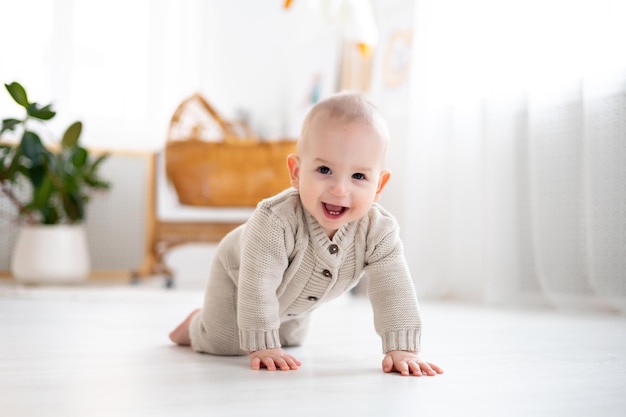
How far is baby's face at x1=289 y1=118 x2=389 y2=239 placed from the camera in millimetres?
1115

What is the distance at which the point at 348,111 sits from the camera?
112 centimetres

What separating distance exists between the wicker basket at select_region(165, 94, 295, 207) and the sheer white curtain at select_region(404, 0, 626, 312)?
637mm

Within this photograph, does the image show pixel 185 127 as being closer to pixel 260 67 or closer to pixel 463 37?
pixel 260 67

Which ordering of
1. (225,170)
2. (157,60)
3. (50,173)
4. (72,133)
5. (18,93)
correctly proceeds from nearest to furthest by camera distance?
(18,93), (72,133), (50,173), (225,170), (157,60)

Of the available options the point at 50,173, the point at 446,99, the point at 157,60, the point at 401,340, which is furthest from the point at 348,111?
the point at 157,60

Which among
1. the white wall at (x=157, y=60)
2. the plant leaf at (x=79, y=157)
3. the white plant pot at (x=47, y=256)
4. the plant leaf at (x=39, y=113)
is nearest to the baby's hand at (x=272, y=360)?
the plant leaf at (x=39, y=113)

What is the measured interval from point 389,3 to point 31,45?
2.16 m

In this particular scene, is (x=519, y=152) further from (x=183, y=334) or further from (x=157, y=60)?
(x=157, y=60)

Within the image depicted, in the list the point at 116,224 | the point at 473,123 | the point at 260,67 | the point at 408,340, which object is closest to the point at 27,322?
the point at 408,340

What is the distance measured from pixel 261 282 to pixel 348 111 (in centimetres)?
31

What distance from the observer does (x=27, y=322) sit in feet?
6.19

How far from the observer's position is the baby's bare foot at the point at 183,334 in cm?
145

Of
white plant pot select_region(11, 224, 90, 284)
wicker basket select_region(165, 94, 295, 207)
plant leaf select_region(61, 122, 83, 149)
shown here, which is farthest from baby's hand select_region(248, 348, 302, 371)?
white plant pot select_region(11, 224, 90, 284)

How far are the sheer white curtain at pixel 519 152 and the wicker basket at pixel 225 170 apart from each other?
64 centimetres
